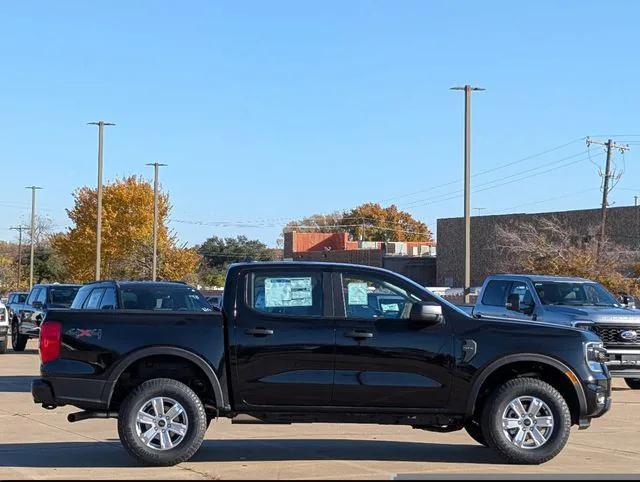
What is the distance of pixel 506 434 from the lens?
1086cm

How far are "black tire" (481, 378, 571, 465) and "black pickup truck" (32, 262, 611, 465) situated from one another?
1 centimetres

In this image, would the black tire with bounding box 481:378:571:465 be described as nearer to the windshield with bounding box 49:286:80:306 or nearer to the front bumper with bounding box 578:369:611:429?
the front bumper with bounding box 578:369:611:429

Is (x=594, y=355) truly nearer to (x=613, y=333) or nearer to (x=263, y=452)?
(x=263, y=452)

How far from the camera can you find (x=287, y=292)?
11008 millimetres

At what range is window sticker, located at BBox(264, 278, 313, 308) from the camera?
1095cm

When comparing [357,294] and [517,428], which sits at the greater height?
[357,294]

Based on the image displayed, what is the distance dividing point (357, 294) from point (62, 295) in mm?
21084

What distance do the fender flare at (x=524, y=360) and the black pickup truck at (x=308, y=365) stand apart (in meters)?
0.01

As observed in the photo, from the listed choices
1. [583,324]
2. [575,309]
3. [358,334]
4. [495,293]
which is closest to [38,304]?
[495,293]

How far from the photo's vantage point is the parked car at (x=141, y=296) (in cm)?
1870

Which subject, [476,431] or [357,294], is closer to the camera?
[357,294]

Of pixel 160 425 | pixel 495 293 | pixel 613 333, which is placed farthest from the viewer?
pixel 495 293

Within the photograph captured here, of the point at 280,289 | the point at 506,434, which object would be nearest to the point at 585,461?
the point at 506,434

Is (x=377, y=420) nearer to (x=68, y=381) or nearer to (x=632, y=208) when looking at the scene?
(x=68, y=381)
